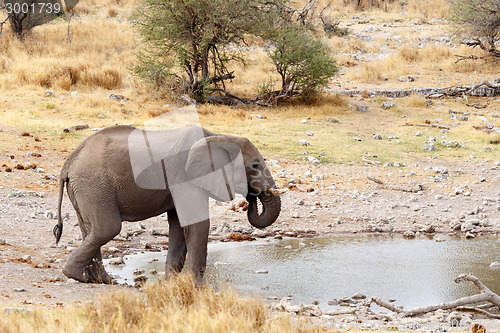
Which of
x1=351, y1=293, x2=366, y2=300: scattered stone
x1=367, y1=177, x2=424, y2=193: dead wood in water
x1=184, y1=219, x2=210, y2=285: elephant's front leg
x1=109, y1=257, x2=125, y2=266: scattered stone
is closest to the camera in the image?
x1=184, y1=219, x2=210, y2=285: elephant's front leg

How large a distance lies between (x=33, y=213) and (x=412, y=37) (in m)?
25.0

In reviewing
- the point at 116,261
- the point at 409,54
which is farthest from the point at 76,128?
the point at 409,54

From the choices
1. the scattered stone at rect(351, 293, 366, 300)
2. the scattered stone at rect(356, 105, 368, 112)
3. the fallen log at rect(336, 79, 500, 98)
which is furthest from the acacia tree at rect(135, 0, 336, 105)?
the scattered stone at rect(351, 293, 366, 300)

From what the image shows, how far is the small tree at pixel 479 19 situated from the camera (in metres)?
24.3

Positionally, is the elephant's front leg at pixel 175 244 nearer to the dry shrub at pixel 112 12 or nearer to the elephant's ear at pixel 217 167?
the elephant's ear at pixel 217 167

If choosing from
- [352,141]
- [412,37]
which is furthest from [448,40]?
[352,141]

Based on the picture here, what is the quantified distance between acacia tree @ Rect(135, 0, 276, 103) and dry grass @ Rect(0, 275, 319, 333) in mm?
Answer: 15026

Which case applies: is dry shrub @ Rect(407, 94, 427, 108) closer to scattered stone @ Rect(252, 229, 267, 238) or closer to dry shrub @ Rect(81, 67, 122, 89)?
dry shrub @ Rect(81, 67, 122, 89)

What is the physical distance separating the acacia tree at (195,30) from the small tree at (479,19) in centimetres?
894

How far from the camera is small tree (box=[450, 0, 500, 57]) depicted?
79.6ft

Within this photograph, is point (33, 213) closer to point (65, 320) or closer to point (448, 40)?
point (65, 320)

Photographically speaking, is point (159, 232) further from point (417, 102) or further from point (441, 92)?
point (441, 92)

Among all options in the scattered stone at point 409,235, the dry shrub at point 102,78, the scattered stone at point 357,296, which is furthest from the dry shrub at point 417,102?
the scattered stone at point 357,296

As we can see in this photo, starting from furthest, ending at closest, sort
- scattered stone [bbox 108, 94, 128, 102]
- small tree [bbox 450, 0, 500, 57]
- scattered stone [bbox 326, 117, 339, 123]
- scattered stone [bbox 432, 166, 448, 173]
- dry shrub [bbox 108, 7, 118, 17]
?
dry shrub [bbox 108, 7, 118, 17] → small tree [bbox 450, 0, 500, 57] → scattered stone [bbox 108, 94, 128, 102] → scattered stone [bbox 326, 117, 339, 123] → scattered stone [bbox 432, 166, 448, 173]
